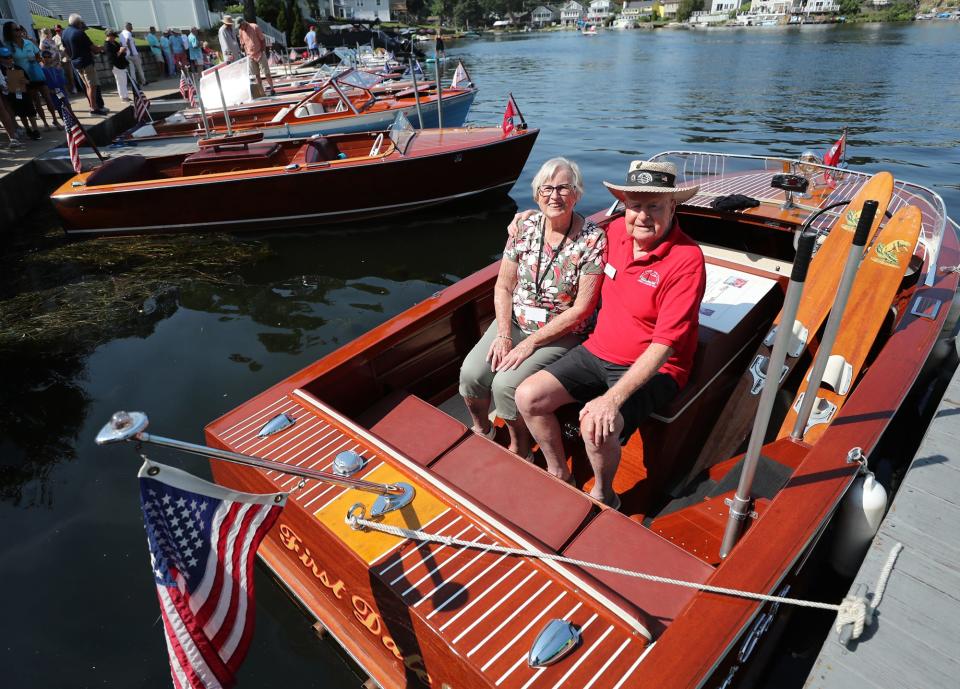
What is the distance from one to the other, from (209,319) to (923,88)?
2435 centimetres

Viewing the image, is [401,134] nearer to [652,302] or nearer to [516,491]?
[652,302]

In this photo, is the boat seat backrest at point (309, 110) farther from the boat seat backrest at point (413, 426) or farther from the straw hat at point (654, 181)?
the straw hat at point (654, 181)

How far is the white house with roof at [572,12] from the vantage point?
116m

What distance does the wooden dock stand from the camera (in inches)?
68.4

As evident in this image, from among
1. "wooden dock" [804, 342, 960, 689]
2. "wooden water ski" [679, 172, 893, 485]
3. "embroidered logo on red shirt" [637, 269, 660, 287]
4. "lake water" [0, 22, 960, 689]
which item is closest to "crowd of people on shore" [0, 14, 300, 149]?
"lake water" [0, 22, 960, 689]

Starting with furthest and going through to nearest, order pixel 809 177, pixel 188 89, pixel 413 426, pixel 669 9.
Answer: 1. pixel 669 9
2. pixel 188 89
3. pixel 809 177
4. pixel 413 426

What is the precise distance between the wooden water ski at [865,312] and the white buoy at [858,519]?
20.3 inches

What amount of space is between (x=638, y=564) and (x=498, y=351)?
1.28m

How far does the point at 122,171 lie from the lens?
324 inches

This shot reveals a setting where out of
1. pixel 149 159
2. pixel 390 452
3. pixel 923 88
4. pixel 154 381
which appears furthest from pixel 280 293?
pixel 923 88

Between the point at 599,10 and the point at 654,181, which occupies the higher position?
the point at 599,10

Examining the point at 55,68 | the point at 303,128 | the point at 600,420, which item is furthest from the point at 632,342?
the point at 55,68

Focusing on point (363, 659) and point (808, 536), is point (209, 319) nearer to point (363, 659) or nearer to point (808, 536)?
point (363, 659)

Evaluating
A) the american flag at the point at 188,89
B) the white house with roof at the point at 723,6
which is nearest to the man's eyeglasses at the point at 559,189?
the american flag at the point at 188,89
